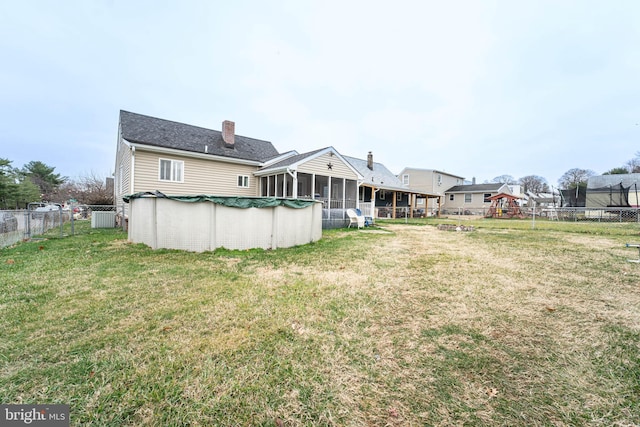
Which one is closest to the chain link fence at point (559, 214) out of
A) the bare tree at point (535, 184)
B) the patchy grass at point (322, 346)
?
the patchy grass at point (322, 346)

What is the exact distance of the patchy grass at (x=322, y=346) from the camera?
5.39ft

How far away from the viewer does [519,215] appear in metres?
24.9

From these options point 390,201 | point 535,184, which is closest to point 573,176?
point 535,184

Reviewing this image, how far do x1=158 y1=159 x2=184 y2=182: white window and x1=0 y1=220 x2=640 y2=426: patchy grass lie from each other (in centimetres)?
786

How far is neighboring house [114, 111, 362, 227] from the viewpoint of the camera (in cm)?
1140

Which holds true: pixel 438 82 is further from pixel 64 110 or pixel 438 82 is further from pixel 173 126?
pixel 64 110

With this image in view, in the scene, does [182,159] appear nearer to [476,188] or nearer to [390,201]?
[390,201]

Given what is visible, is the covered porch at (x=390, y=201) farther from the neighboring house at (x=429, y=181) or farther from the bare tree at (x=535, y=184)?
the bare tree at (x=535, y=184)

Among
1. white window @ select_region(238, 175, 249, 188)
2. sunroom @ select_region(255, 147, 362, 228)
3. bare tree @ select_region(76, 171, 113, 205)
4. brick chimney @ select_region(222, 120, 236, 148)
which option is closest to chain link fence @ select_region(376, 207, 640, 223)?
sunroom @ select_region(255, 147, 362, 228)

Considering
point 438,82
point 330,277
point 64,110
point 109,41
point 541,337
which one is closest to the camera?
point 541,337

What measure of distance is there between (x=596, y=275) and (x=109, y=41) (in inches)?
804

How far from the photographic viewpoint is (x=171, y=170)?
1198 cm

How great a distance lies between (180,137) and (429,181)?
2685 cm

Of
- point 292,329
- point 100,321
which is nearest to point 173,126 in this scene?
point 100,321
